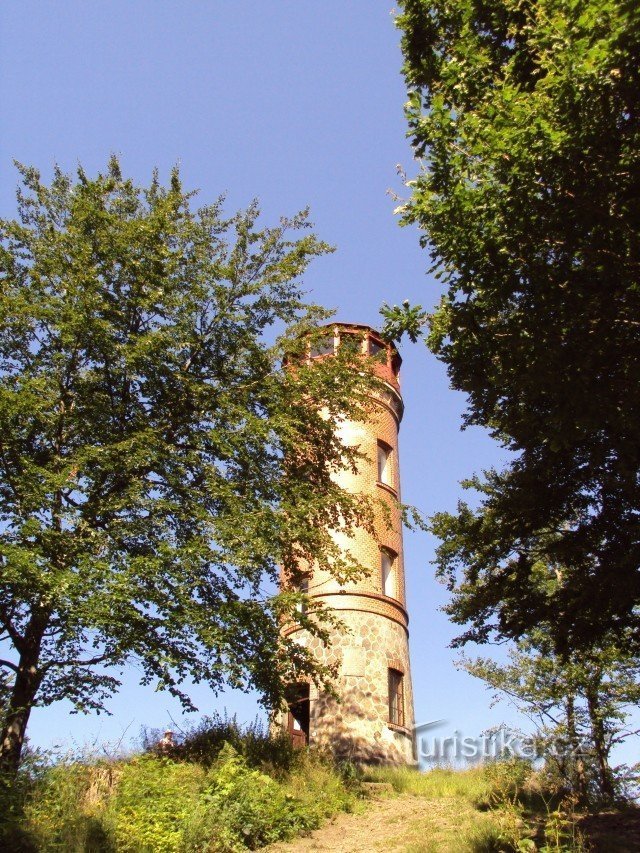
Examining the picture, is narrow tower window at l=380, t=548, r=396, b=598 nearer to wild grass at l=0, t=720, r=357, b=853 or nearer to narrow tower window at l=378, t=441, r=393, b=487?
narrow tower window at l=378, t=441, r=393, b=487

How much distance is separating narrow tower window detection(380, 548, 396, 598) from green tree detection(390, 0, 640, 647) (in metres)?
8.86

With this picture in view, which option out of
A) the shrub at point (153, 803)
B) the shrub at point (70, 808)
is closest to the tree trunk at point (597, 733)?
the shrub at point (153, 803)

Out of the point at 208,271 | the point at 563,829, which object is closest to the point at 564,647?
the point at 563,829

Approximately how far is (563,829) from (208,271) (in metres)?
11.5

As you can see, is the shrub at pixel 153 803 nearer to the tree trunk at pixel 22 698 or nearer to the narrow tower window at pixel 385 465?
the tree trunk at pixel 22 698

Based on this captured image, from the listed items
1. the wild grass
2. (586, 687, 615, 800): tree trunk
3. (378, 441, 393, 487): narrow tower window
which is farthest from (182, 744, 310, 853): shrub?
(378, 441, 393, 487): narrow tower window

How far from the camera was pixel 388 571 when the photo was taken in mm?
19203

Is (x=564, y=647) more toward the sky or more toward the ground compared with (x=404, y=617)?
more toward the ground

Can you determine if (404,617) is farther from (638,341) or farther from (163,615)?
(638,341)

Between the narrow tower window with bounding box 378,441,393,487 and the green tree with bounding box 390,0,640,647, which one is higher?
the narrow tower window with bounding box 378,441,393,487

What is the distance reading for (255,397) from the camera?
1412 centimetres

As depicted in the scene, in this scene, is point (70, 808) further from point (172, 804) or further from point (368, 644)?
point (368, 644)

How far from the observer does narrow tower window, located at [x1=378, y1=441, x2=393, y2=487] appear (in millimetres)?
20469

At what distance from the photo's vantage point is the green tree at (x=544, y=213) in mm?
6602
